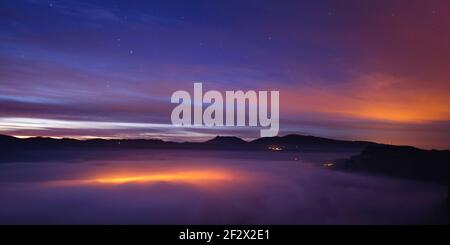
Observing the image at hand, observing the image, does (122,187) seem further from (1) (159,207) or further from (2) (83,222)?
(2) (83,222)

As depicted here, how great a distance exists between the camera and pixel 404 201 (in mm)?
4094

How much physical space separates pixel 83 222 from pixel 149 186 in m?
4.12

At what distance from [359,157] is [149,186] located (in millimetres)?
17073

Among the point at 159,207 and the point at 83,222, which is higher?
the point at 83,222
